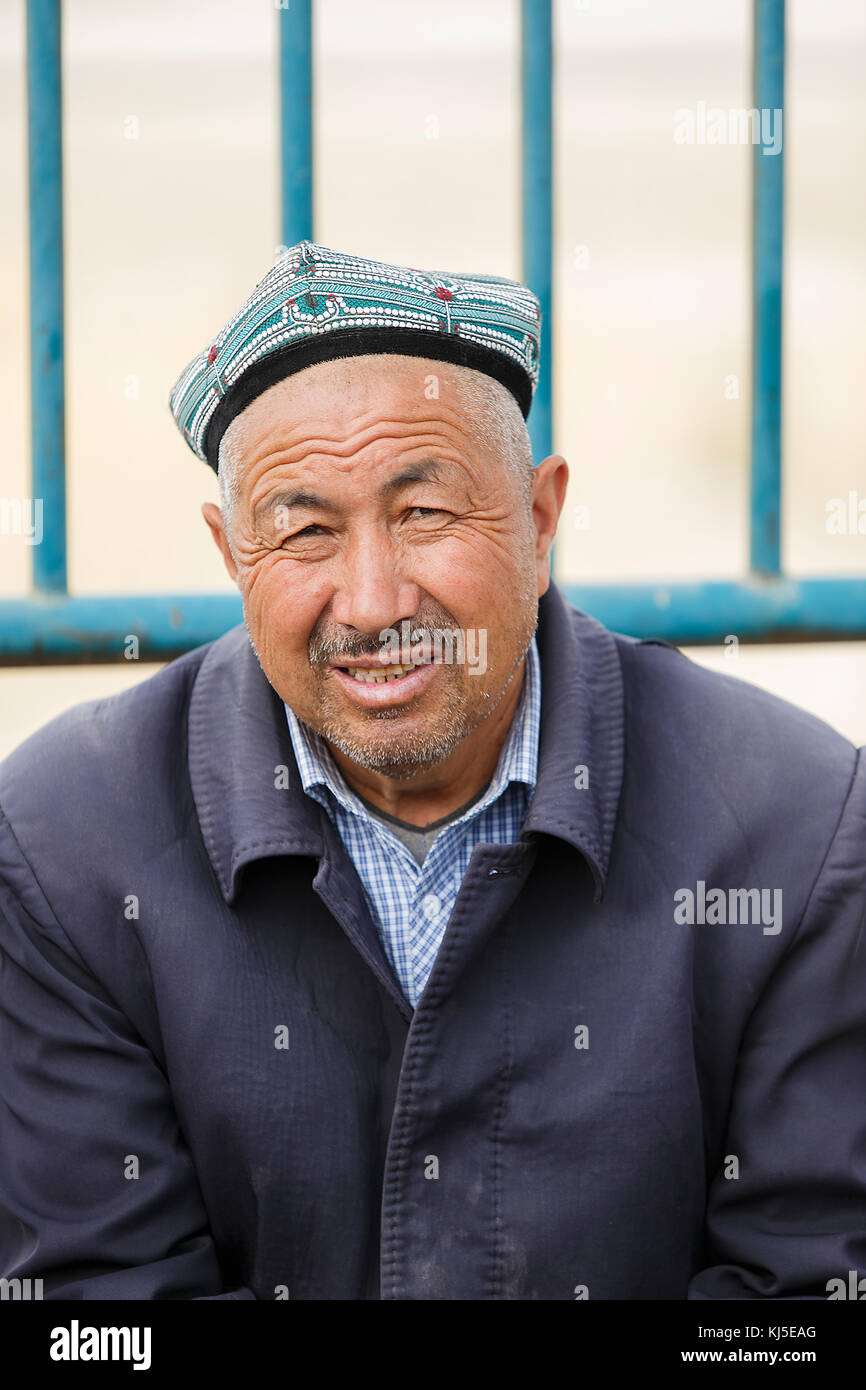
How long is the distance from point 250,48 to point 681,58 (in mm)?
753

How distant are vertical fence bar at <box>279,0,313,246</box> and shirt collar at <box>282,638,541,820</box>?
79cm

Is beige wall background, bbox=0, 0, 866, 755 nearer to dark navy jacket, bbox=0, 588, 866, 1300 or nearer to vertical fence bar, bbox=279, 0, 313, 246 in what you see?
vertical fence bar, bbox=279, 0, 313, 246

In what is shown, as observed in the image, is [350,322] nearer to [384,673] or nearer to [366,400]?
[366,400]

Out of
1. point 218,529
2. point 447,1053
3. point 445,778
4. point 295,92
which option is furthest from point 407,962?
point 295,92

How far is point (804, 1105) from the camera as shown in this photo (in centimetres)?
199

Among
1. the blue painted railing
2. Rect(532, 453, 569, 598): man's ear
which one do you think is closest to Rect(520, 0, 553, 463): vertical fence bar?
the blue painted railing

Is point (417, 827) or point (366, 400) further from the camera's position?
point (417, 827)

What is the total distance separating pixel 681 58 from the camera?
269cm

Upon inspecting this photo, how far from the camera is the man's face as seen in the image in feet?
6.44

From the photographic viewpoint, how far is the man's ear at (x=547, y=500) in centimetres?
221

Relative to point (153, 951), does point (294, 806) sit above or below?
above

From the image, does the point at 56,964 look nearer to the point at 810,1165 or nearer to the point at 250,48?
the point at 810,1165

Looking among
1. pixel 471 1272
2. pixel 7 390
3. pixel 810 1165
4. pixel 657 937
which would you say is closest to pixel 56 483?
pixel 7 390

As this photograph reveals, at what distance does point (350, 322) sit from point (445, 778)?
647mm
